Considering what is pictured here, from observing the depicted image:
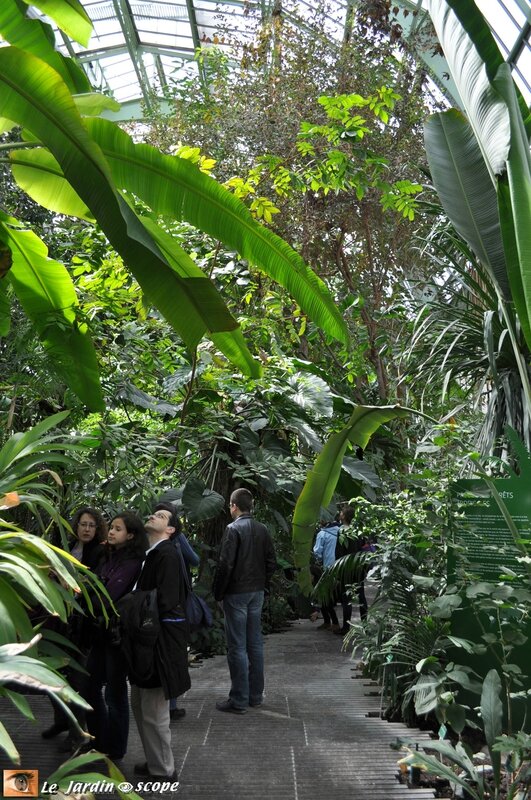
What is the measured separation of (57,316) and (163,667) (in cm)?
201

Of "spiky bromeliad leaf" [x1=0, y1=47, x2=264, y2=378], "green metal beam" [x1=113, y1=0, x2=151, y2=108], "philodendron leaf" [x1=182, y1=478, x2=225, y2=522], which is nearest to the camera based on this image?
"spiky bromeliad leaf" [x1=0, y1=47, x2=264, y2=378]

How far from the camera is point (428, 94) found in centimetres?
1307

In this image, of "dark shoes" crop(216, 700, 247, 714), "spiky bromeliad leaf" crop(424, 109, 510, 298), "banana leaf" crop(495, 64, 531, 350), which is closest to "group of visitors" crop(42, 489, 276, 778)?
"dark shoes" crop(216, 700, 247, 714)

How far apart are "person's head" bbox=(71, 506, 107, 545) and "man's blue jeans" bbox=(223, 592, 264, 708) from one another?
1.30m

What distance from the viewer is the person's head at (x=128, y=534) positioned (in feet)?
14.9

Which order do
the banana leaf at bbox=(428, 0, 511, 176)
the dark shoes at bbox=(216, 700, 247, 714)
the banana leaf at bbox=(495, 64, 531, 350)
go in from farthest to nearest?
the dark shoes at bbox=(216, 700, 247, 714) → the banana leaf at bbox=(428, 0, 511, 176) → the banana leaf at bbox=(495, 64, 531, 350)

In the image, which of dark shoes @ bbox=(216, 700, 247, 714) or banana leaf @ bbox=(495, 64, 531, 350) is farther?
dark shoes @ bbox=(216, 700, 247, 714)

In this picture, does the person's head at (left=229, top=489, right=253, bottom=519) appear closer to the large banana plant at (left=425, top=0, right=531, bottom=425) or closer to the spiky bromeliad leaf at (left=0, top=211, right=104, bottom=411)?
the spiky bromeliad leaf at (left=0, top=211, right=104, bottom=411)

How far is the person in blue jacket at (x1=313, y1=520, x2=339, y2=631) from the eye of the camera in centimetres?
935

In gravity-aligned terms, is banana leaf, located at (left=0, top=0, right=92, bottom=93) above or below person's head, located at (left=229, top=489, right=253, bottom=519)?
above

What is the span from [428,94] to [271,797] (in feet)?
38.9

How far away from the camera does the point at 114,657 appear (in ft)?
14.4

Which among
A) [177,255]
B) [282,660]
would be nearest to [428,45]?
[282,660]

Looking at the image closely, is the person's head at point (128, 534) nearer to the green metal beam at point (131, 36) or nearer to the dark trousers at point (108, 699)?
the dark trousers at point (108, 699)
